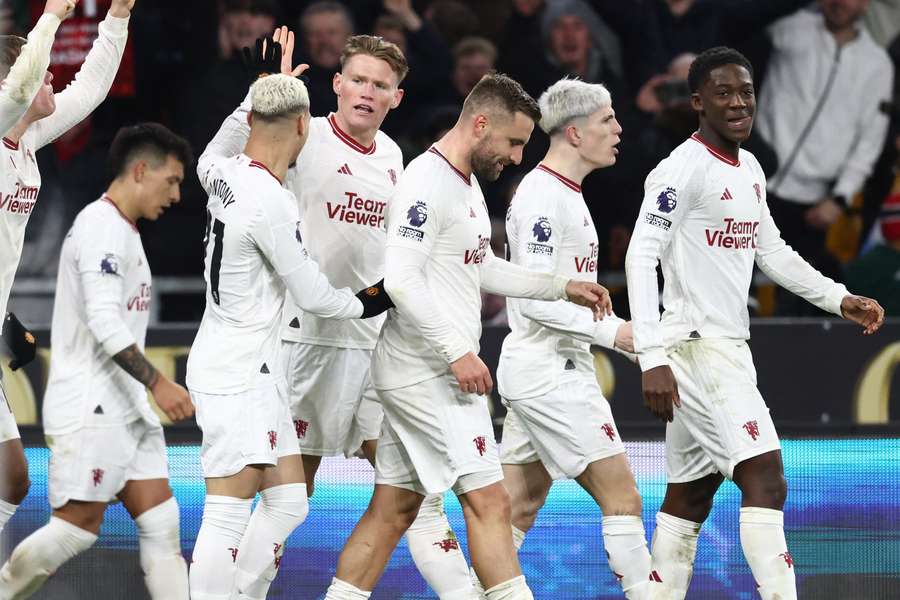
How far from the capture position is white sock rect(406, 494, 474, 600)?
5.01 metres

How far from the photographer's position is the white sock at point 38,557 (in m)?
5.45

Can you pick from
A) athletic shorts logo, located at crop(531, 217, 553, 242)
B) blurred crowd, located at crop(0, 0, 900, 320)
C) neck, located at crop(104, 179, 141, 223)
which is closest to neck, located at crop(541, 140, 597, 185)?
athletic shorts logo, located at crop(531, 217, 553, 242)

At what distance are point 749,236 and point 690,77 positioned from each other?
0.65 meters

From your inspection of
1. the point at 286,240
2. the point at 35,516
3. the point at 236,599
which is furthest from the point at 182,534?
the point at 286,240

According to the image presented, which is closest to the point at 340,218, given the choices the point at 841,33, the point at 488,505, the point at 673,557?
the point at 488,505

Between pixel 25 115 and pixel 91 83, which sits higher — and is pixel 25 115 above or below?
below

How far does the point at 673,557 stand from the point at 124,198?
2.56 metres

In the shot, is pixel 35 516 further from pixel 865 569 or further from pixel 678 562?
pixel 865 569

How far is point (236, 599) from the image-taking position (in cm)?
498

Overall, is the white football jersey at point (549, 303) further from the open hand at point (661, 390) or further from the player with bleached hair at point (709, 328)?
the open hand at point (661, 390)

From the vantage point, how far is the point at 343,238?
5.36 metres

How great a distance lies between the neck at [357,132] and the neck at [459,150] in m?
0.61

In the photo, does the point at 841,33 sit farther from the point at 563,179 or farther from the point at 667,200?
the point at 667,200

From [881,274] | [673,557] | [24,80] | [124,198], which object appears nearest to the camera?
[24,80]
